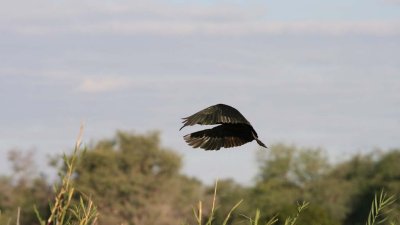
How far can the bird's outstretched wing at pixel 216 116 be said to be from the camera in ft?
19.2

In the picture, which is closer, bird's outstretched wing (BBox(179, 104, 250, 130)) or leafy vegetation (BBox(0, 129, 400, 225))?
bird's outstretched wing (BBox(179, 104, 250, 130))

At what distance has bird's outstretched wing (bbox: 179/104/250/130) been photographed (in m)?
5.84

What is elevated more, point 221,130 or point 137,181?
point 137,181

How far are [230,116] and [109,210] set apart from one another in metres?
69.4

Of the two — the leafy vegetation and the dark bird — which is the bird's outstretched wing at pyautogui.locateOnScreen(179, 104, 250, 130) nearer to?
the dark bird

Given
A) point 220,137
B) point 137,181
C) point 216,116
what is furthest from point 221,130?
point 137,181

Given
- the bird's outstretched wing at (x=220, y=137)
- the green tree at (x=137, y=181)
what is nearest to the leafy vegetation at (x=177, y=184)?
the green tree at (x=137, y=181)

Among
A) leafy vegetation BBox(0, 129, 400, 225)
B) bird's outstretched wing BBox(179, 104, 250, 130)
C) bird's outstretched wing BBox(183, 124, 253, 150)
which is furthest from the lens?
leafy vegetation BBox(0, 129, 400, 225)

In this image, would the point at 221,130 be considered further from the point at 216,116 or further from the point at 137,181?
the point at 137,181

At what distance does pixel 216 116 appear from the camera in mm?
5938

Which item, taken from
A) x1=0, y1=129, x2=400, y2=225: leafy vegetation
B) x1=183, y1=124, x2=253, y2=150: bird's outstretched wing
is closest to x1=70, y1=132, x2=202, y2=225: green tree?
x1=0, y1=129, x2=400, y2=225: leafy vegetation

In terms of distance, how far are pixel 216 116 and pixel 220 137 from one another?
466 mm

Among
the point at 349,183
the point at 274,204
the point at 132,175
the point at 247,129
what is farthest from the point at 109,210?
the point at 247,129

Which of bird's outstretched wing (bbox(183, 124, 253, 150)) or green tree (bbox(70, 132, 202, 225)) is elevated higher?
green tree (bbox(70, 132, 202, 225))
